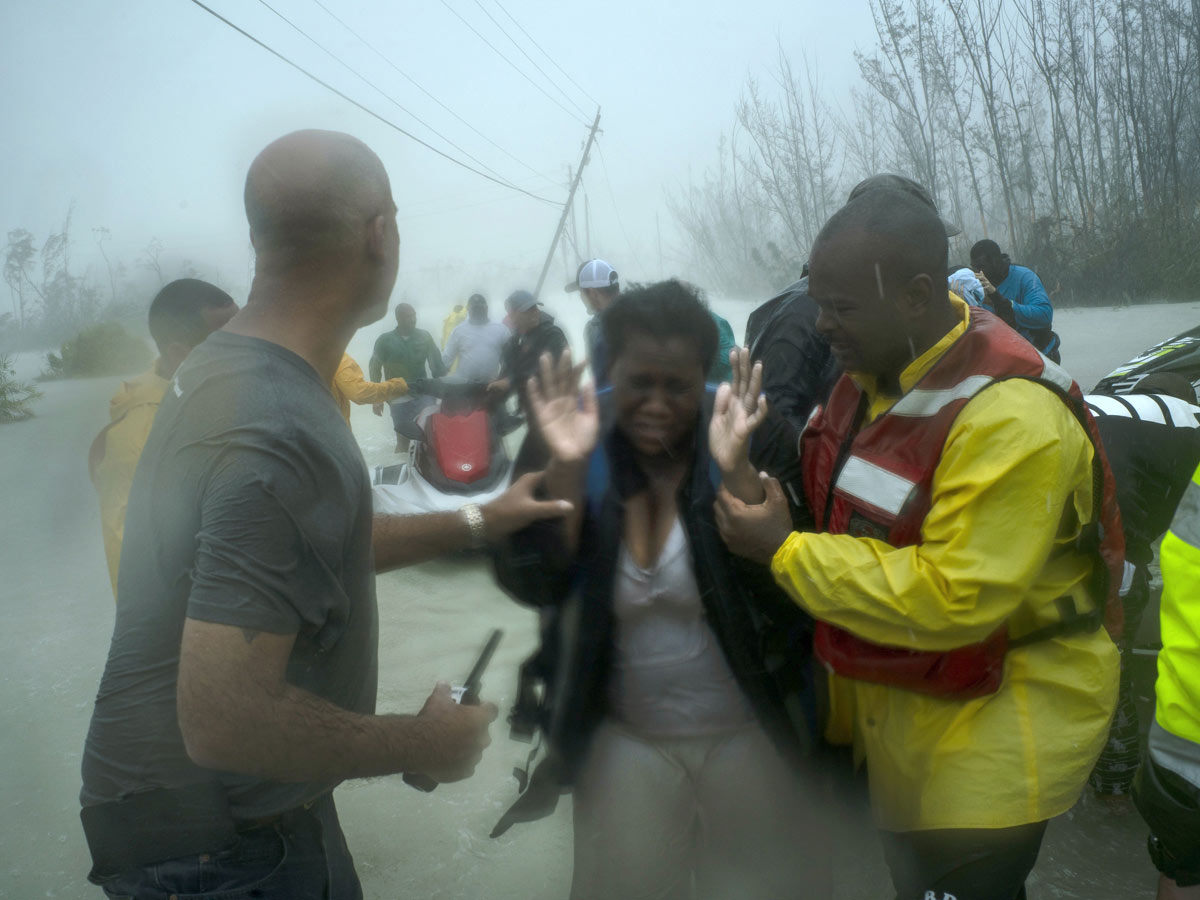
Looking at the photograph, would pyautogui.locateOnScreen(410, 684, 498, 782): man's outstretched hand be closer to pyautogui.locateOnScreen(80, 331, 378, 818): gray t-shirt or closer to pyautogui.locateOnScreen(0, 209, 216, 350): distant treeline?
pyautogui.locateOnScreen(80, 331, 378, 818): gray t-shirt

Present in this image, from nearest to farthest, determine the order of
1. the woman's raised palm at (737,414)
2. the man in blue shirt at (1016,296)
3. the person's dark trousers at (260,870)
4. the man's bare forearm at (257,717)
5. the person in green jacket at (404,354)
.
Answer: the man's bare forearm at (257,717) < the person's dark trousers at (260,870) < the woman's raised palm at (737,414) < the man in blue shirt at (1016,296) < the person in green jacket at (404,354)

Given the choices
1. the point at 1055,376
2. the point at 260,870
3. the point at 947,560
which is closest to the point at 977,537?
the point at 947,560

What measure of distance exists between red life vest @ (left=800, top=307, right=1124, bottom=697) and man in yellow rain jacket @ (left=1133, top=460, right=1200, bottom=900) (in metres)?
0.11

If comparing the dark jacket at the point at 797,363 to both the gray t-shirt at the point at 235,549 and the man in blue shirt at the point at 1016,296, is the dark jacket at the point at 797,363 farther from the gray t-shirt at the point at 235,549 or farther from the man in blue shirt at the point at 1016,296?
the man in blue shirt at the point at 1016,296

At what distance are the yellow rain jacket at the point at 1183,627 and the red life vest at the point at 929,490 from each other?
0.11 m

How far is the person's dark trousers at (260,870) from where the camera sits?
4.54ft

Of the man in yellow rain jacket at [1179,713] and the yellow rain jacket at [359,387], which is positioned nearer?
the man in yellow rain jacket at [1179,713]

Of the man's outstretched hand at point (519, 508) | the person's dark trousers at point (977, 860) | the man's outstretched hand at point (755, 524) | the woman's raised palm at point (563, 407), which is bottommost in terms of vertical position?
the person's dark trousers at point (977, 860)

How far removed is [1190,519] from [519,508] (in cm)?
123

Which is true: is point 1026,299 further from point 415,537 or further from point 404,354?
point 404,354

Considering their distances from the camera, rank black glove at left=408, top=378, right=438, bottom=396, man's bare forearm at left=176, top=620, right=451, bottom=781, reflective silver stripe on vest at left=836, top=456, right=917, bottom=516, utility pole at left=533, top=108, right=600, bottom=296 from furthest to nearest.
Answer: utility pole at left=533, top=108, right=600, bottom=296
black glove at left=408, top=378, right=438, bottom=396
reflective silver stripe on vest at left=836, top=456, right=917, bottom=516
man's bare forearm at left=176, top=620, right=451, bottom=781

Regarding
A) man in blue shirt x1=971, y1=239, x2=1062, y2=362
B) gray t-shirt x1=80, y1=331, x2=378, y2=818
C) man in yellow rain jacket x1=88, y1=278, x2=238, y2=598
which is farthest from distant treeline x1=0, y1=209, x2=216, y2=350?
man in blue shirt x1=971, y1=239, x2=1062, y2=362

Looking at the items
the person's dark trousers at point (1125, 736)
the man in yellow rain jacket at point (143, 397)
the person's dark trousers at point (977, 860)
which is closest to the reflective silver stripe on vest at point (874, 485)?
the person's dark trousers at point (977, 860)

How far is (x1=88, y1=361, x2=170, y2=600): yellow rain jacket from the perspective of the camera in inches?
109
